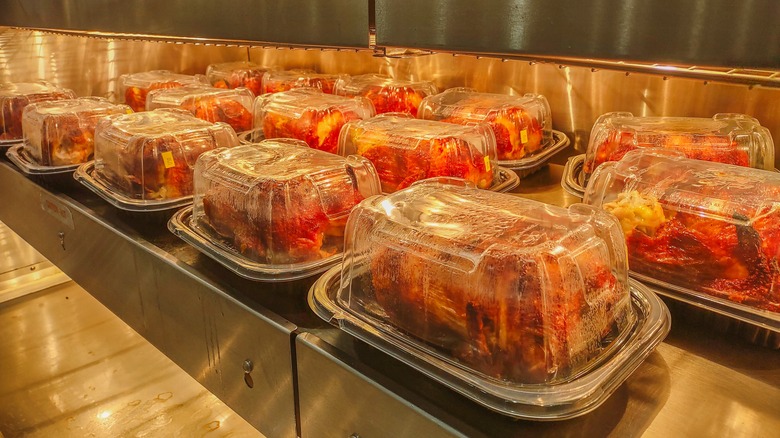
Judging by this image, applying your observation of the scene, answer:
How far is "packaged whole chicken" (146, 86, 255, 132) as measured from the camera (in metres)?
2.39

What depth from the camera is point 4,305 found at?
3.12 meters

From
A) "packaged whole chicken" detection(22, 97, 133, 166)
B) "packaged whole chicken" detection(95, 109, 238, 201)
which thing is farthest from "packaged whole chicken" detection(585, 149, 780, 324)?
"packaged whole chicken" detection(22, 97, 133, 166)

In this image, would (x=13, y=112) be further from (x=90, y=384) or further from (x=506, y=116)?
(x=506, y=116)

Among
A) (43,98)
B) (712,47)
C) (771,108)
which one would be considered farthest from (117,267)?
(771,108)

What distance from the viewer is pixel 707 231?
112cm

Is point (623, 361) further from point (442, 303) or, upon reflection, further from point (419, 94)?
point (419, 94)

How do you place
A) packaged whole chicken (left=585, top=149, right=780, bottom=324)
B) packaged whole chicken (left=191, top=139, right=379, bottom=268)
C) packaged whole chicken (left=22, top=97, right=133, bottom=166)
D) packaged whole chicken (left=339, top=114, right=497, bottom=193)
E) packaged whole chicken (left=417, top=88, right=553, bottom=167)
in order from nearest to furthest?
packaged whole chicken (left=585, top=149, right=780, bottom=324)
packaged whole chicken (left=191, top=139, right=379, bottom=268)
packaged whole chicken (left=339, top=114, right=497, bottom=193)
packaged whole chicken (left=417, top=88, right=553, bottom=167)
packaged whole chicken (left=22, top=97, right=133, bottom=166)

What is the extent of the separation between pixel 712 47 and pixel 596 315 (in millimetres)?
425

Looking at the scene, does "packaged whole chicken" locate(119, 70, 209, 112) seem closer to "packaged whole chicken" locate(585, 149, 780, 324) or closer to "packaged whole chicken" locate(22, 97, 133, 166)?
"packaged whole chicken" locate(22, 97, 133, 166)

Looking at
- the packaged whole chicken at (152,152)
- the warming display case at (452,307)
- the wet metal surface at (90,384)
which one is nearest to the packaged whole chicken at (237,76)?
the packaged whole chicken at (152,152)

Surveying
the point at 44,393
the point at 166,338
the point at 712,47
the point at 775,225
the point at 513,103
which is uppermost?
the point at 712,47

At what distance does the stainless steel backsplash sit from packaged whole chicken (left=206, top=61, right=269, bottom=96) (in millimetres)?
194

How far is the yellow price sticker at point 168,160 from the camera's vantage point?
1702 mm

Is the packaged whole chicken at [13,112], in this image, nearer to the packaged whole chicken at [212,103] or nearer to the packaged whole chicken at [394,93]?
the packaged whole chicken at [212,103]
